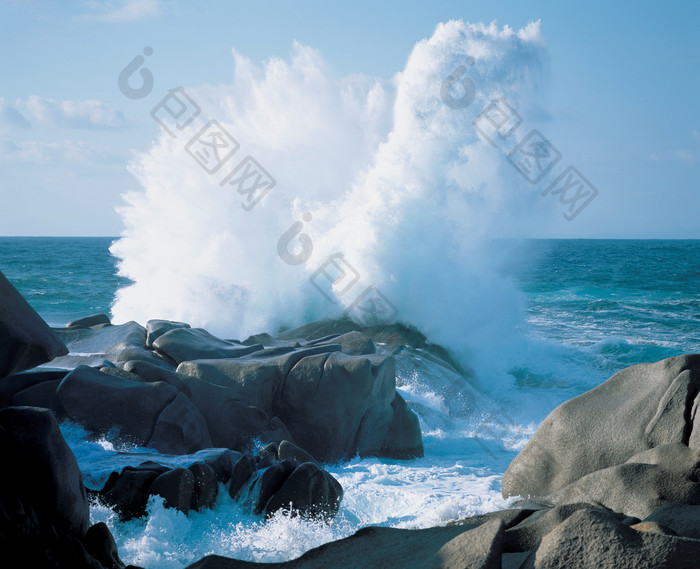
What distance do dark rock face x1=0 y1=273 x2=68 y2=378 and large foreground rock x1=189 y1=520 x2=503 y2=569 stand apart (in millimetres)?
1177

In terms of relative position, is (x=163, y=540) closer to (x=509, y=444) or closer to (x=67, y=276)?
(x=509, y=444)

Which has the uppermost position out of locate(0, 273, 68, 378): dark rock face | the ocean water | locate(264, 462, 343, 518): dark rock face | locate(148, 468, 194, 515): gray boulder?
locate(0, 273, 68, 378): dark rock face

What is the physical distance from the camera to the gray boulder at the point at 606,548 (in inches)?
87.0

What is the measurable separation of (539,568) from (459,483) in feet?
12.1

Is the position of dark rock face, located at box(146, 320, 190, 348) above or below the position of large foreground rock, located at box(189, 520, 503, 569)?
above

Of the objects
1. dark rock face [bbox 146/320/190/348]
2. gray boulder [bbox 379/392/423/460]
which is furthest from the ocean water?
dark rock face [bbox 146/320/190/348]

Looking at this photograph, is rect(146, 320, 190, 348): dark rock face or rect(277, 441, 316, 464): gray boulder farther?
rect(146, 320, 190, 348): dark rock face

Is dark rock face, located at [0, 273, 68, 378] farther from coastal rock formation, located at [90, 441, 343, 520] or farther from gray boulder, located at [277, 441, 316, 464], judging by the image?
gray boulder, located at [277, 441, 316, 464]

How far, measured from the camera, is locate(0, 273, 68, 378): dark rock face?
288 cm

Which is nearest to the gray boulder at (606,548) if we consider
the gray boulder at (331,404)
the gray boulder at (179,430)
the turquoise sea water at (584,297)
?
the gray boulder at (179,430)

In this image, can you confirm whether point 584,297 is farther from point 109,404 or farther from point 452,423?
point 109,404

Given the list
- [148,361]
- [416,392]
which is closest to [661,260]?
[416,392]

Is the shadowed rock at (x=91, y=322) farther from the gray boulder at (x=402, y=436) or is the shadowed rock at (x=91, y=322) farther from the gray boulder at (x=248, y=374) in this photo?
the gray boulder at (x=402, y=436)

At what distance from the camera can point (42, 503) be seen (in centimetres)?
287
